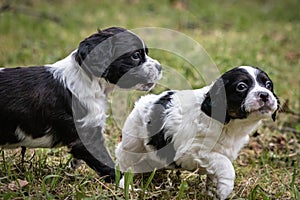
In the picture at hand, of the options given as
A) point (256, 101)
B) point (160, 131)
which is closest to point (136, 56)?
point (160, 131)

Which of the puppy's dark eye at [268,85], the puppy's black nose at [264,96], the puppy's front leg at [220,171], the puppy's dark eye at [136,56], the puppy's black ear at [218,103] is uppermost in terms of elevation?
the puppy's dark eye at [136,56]

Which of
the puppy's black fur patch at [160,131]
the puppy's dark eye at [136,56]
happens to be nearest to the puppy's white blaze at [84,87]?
the puppy's dark eye at [136,56]

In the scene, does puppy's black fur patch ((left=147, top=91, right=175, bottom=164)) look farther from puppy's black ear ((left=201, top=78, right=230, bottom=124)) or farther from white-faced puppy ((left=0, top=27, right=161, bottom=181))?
puppy's black ear ((left=201, top=78, right=230, bottom=124))

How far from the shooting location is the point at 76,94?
4.12 meters

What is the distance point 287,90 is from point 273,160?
2573mm

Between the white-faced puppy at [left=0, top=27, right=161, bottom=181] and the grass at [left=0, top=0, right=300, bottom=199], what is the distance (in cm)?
24

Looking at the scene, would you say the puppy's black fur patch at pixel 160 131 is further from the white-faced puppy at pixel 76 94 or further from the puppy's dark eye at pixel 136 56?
Result: the puppy's dark eye at pixel 136 56

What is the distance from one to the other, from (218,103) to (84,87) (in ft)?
3.44

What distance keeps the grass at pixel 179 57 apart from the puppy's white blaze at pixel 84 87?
0.46 m

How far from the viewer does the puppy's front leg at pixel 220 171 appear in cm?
399

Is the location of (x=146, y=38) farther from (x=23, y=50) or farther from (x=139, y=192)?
(x=139, y=192)

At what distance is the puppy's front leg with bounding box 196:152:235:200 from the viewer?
3.99m

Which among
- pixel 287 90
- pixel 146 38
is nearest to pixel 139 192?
pixel 287 90

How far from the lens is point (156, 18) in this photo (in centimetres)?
1162
